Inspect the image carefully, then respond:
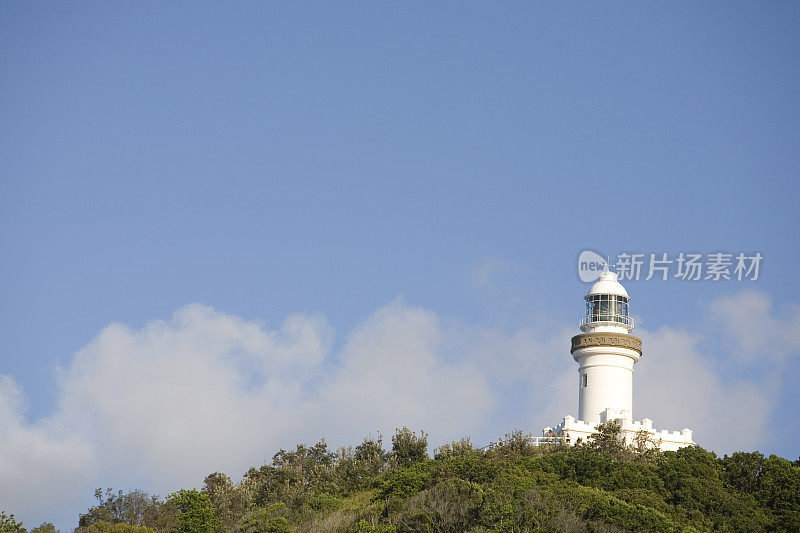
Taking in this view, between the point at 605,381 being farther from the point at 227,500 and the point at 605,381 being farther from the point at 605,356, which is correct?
the point at 227,500

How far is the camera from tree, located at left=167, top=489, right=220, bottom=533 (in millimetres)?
42094

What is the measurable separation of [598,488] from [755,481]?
766 cm

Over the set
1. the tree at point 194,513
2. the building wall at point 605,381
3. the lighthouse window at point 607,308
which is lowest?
the tree at point 194,513

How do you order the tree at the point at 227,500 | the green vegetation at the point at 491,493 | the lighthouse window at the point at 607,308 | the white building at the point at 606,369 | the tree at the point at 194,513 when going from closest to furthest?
the green vegetation at the point at 491,493 → the tree at the point at 194,513 → the tree at the point at 227,500 → the white building at the point at 606,369 → the lighthouse window at the point at 607,308

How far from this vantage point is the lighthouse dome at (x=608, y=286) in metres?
54.4

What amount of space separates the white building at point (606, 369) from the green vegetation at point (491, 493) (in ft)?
4.20

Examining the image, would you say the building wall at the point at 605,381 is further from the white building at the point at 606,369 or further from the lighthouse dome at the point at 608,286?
the lighthouse dome at the point at 608,286

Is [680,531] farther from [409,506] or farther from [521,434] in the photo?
[521,434]

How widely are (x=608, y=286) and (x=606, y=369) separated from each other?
4.29 meters

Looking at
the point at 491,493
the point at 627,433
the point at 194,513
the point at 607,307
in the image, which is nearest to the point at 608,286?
the point at 607,307

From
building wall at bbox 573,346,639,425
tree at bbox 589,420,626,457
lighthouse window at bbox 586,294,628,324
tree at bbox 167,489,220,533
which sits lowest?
tree at bbox 167,489,220,533

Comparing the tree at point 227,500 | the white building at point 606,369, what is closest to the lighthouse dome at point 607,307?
the white building at point 606,369

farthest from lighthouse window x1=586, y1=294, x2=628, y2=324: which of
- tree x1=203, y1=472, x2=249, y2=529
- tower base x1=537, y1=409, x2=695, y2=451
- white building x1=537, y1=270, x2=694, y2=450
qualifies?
tree x1=203, y1=472, x2=249, y2=529

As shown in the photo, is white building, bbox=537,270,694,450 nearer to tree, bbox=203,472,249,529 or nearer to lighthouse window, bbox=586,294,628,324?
lighthouse window, bbox=586,294,628,324
